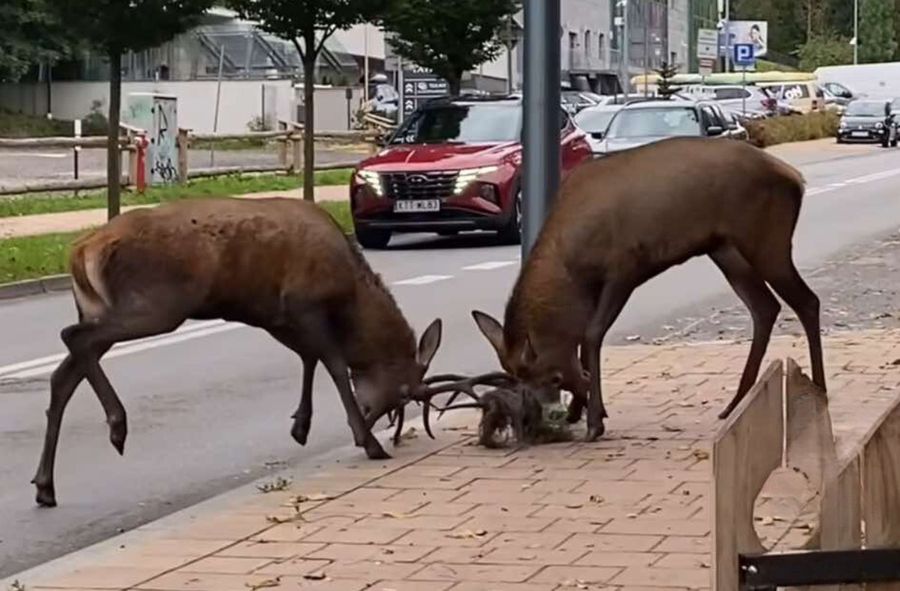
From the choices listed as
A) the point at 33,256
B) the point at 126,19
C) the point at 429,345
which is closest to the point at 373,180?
the point at 126,19

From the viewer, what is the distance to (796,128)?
2359 inches

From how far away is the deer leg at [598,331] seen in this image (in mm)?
9602

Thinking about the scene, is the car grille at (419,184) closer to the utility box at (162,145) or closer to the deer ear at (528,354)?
the utility box at (162,145)

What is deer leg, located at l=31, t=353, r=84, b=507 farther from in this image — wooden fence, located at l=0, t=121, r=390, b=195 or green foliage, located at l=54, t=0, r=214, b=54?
wooden fence, located at l=0, t=121, r=390, b=195

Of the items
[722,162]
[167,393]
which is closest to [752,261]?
[722,162]

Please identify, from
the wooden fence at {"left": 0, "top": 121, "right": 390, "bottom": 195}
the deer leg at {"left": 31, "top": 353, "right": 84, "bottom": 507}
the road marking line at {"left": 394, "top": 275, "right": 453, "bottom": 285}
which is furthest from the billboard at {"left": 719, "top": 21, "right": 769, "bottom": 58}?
the deer leg at {"left": 31, "top": 353, "right": 84, "bottom": 507}

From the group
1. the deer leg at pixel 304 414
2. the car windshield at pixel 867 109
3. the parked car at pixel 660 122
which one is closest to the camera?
the deer leg at pixel 304 414

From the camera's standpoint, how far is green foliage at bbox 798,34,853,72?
339 ft

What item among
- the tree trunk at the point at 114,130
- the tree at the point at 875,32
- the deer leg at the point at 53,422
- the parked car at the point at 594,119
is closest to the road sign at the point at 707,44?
the parked car at the point at 594,119

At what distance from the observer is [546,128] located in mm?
11141

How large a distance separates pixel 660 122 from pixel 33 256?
12364 mm

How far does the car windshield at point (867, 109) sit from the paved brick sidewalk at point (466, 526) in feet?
161

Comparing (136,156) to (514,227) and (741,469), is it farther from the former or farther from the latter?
(741,469)

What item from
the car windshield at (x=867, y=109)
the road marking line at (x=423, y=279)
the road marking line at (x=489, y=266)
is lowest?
the road marking line at (x=423, y=279)
